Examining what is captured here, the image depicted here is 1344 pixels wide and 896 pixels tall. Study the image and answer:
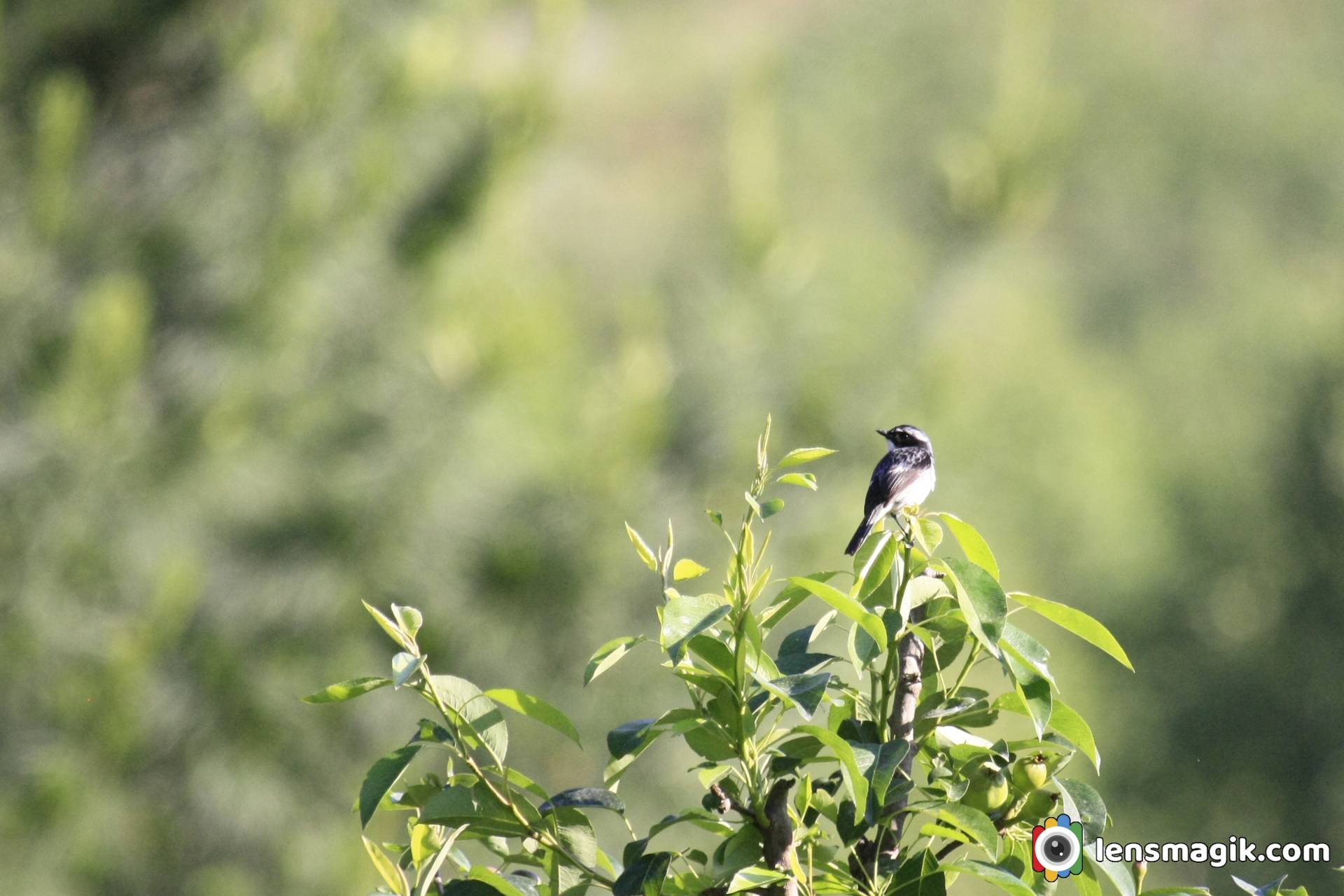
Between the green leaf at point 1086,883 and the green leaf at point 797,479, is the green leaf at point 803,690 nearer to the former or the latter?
the green leaf at point 797,479

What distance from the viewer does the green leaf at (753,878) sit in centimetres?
132

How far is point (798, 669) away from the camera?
5.03 ft

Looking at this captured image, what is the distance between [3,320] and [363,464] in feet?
6.82

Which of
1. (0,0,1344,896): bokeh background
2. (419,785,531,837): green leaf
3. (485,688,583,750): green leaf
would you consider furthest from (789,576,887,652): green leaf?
(0,0,1344,896): bokeh background

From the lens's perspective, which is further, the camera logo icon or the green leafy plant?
the camera logo icon

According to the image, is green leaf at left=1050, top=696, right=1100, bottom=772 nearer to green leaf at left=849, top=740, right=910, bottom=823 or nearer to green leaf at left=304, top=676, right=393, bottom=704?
green leaf at left=849, top=740, right=910, bottom=823

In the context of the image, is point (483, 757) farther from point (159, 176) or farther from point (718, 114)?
point (718, 114)

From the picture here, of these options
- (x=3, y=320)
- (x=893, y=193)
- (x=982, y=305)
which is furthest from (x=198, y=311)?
(x=893, y=193)

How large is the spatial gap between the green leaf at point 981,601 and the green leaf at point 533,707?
0.44 metres

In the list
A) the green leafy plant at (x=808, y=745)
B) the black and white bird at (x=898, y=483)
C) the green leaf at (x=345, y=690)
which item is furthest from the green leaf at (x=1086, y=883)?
the black and white bird at (x=898, y=483)

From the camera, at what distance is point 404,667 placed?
4.17 ft

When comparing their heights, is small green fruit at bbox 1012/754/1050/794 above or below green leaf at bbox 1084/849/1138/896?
above

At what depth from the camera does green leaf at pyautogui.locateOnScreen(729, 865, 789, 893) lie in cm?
A: 132

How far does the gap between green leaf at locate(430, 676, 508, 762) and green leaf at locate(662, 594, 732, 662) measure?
10.1 inches
